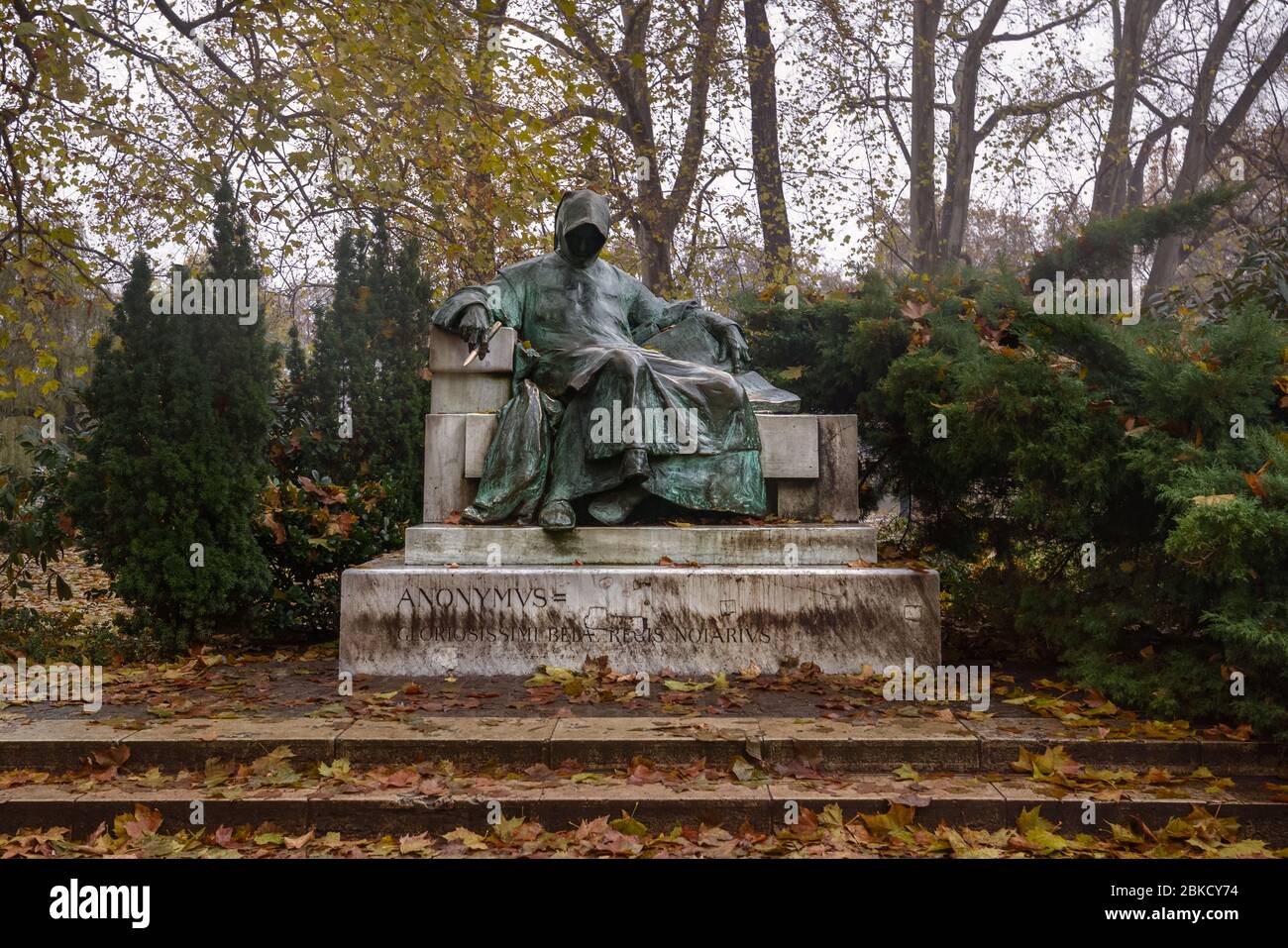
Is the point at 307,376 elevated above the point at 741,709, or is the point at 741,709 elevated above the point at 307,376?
the point at 307,376

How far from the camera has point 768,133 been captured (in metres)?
16.1

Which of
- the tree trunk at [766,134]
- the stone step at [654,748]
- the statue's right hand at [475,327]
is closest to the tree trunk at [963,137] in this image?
the tree trunk at [766,134]

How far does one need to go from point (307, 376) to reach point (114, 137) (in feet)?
9.07

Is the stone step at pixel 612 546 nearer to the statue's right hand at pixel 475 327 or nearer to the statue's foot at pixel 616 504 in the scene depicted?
the statue's foot at pixel 616 504

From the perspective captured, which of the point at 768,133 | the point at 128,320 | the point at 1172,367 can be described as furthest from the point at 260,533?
the point at 768,133

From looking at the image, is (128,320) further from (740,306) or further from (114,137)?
(740,306)

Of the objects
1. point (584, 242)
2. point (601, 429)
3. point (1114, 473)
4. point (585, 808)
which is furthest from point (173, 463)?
point (1114, 473)

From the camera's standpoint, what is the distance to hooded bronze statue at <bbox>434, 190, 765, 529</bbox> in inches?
253

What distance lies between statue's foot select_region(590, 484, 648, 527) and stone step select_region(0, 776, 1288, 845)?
7.73 feet

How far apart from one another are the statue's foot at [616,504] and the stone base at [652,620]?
1.73 ft

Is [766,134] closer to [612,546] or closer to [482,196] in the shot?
[482,196]

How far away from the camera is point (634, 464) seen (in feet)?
20.5

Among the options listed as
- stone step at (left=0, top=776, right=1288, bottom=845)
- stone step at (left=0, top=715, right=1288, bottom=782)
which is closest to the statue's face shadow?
Answer: stone step at (left=0, top=715, right=1288, bottom=782)

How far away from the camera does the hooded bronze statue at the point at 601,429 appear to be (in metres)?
6.42
